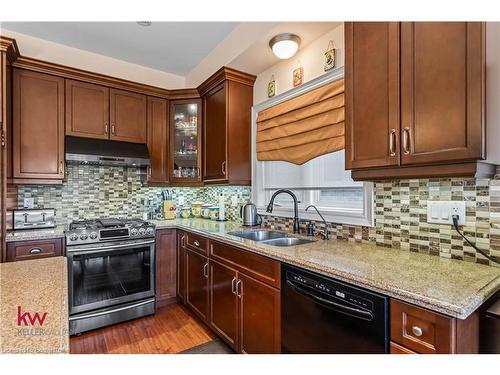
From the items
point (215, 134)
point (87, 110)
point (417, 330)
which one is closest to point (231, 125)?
point (215, 134)

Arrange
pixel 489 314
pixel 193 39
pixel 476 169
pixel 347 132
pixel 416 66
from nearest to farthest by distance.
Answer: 1. pixel 489 314
2. pixel 476 169
3. pixel 416 66
4. pixel 347 132
5. pixel 193 39

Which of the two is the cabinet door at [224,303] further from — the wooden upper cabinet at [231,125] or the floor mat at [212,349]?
the wooden upper cabinet at [231,125]

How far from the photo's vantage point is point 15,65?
2383mm

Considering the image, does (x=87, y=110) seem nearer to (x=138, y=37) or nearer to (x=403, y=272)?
(x=138, y=37)

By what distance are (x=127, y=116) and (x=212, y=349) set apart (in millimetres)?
2371

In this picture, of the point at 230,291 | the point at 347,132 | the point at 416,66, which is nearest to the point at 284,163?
the point at 347,132

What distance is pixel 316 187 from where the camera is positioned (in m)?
2.21

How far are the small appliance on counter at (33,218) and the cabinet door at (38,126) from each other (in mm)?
305

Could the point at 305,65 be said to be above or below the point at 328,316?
above

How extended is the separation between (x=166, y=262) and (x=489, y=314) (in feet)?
8.23

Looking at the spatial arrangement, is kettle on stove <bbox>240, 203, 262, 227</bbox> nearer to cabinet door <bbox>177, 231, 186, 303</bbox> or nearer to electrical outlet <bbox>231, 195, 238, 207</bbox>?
electrical outlet <bbox>231, 195, 238, 207</bbox>

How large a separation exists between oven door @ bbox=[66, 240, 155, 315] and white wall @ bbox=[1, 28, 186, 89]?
6.32ft

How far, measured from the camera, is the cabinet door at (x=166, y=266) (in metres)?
2.75
